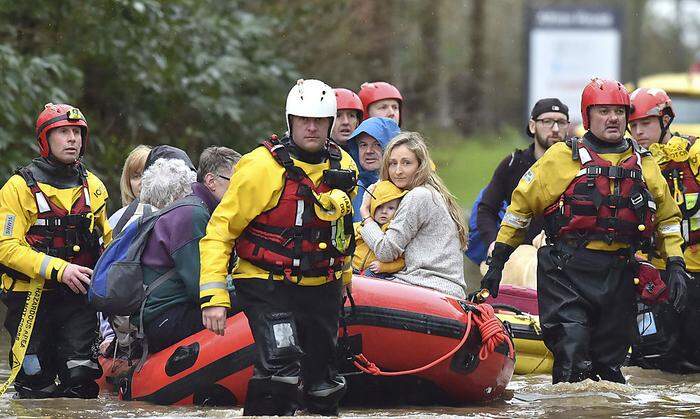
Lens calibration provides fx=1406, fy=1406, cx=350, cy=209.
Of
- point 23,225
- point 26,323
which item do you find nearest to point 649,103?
point 23,225

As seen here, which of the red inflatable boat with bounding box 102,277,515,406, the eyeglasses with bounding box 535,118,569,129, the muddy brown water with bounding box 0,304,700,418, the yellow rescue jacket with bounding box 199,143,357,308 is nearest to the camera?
the yellow rescue jacket with bounding box 199,143,357,308

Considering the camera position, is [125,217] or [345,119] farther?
[345,119]

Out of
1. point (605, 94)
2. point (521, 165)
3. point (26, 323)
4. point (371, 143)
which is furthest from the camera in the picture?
point (521, 165)

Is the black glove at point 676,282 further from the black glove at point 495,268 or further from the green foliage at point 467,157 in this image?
the green foliage at point 467,157

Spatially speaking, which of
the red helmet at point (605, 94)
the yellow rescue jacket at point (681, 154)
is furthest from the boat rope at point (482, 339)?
the yellow rescue jacket at point (681, 154)

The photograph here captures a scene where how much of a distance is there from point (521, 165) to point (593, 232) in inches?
91.3

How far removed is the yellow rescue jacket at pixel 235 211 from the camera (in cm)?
676

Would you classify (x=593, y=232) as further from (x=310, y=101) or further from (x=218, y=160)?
(x=218, y=160)

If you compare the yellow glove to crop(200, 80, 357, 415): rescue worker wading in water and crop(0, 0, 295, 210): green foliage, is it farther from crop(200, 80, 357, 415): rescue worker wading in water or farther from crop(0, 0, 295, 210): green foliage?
crop(0, 0, 295, 210): green foliage

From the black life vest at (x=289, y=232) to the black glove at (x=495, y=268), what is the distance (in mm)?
1432

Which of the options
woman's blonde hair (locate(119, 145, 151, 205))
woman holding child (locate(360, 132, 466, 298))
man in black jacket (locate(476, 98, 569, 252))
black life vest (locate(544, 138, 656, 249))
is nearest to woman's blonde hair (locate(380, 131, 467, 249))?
woman holding child (locate(360, 132, 466, 298))

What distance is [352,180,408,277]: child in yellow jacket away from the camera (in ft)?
28.6

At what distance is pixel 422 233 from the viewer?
8609 mm

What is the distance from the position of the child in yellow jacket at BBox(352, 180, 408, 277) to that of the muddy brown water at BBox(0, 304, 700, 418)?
1046 mm
